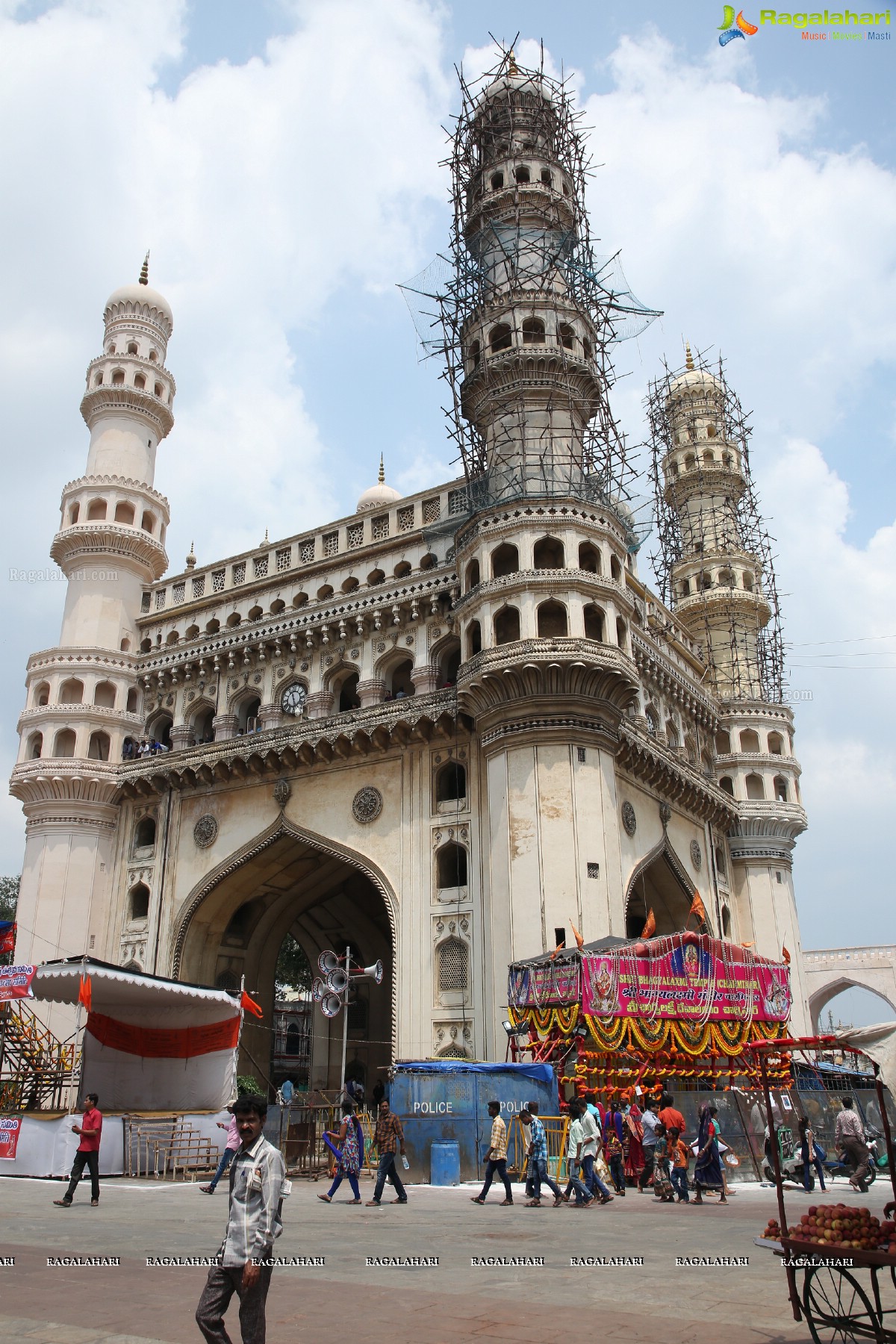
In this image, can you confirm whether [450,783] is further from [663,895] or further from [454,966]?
[663,895]

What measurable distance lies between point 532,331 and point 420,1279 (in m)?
26.8

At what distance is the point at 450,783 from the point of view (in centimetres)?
2753

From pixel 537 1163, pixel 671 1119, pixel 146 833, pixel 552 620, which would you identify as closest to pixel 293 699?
pixel 146 833

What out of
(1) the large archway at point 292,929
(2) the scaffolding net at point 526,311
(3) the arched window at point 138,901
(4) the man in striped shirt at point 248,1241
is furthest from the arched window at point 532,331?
(4) the man in striped shirt at point 248,1241

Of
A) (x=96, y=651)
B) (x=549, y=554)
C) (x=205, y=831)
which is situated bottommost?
(x=205, y=831)

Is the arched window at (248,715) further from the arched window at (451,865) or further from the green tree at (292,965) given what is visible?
the green tree at (292,965)

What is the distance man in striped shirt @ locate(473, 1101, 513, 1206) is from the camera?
45.8ft

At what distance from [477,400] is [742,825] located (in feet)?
54.9

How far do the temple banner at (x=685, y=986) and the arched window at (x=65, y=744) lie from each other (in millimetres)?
19762

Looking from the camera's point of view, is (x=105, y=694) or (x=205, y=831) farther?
(x=105, y=694)

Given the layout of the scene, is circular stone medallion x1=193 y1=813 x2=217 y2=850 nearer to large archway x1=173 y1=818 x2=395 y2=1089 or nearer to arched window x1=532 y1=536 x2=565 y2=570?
large archway x1=173 y1=818 x2=395 y2=1089

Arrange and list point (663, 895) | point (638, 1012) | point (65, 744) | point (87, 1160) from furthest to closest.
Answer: point (65, 744) → point (663, 895) → point (638, 1012) → point (87, 1160)

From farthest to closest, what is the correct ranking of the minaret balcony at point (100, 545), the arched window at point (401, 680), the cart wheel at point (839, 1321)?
1. the minaret balcony at point (100, 545)
2. the arched window at point (401, 680)
3. the cart wheel at point (839, 1321)

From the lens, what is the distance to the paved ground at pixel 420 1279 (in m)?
6.49
